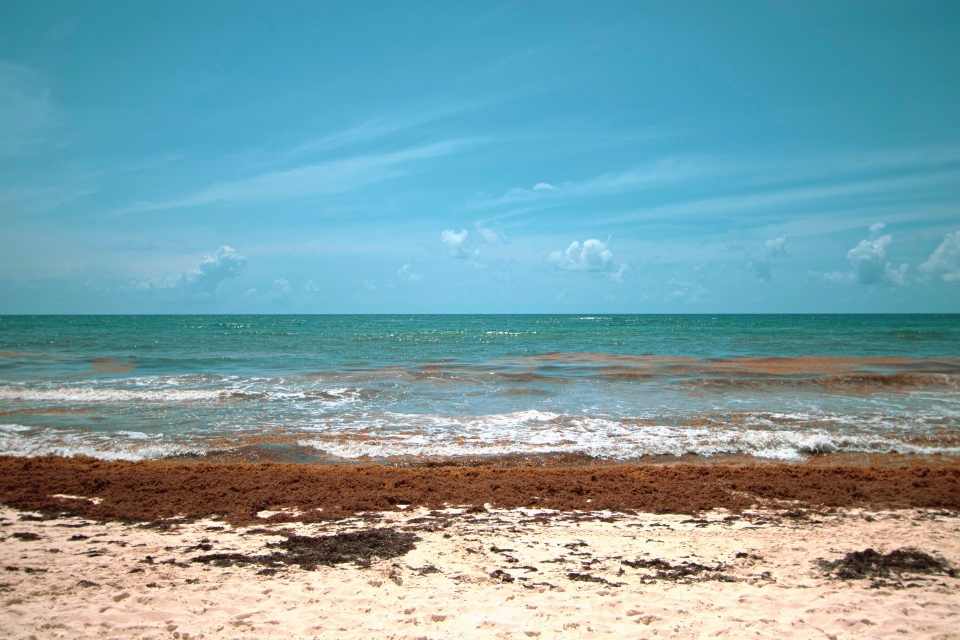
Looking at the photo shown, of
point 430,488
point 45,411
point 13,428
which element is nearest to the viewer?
point 430,488

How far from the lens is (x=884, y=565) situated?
545cm

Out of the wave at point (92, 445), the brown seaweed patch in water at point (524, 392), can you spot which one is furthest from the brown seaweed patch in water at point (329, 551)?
the brown seaweed patch in water at point (524, 392)

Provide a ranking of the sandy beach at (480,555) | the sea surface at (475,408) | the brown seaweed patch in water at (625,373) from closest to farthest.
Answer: the sandy beach at (480,555) < the sea surface at (475,408) < the brown seaweed patch in water at (625,373)

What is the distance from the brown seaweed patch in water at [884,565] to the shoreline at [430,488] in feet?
5.50

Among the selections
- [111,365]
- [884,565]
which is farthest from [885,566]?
[111,365]

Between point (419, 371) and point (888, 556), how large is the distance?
65.4 ft

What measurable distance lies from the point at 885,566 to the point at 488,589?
12.5ft

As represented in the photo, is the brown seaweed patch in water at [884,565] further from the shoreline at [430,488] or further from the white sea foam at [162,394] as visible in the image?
the white sea foam at [162,394]

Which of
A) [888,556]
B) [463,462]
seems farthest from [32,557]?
[888,556]

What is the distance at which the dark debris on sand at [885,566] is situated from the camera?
5.25m

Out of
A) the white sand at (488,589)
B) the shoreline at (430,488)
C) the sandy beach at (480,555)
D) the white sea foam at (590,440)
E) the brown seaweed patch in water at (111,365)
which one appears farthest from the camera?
the brown seaweed patch in water at (111,365)

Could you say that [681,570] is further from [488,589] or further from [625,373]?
[625,373]

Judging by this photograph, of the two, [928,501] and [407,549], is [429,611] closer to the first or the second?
[407,549]

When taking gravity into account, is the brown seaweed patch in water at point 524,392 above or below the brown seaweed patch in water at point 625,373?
below
